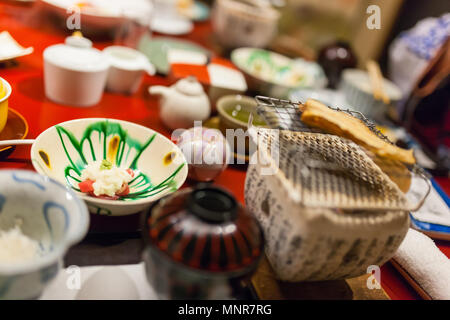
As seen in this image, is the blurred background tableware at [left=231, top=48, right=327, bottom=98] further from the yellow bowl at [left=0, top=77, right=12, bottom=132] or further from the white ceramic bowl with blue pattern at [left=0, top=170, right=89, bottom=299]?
the white ceramic bowl with blue pattern at [left=0, top=170, right=89, bottom=299]

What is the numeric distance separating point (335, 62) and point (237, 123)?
4.91ft

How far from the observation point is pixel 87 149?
1355 mm

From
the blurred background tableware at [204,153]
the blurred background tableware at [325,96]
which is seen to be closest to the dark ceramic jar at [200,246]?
the blurred background tableware at [204,153]

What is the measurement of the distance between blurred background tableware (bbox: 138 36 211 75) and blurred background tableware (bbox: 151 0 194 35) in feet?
0.60

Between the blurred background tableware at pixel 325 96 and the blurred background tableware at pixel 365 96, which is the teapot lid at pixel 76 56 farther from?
the blurred background tableware at pixel 365 96

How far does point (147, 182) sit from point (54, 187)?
436 mm

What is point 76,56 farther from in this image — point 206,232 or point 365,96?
point 365,96

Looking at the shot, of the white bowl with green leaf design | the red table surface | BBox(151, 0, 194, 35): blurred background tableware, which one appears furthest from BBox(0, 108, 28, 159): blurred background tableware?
BBox(151, 0, 194, 35): blurred background tableware

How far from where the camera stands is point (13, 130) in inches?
54.2

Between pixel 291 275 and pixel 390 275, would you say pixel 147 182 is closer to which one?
pixel 291 275

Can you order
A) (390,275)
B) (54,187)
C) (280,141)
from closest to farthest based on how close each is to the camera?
(54,187), (280,141), (390,275)

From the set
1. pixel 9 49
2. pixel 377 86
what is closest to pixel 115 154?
pixel 9 49

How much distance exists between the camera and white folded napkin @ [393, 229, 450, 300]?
122cm
